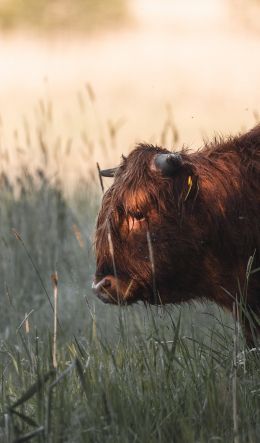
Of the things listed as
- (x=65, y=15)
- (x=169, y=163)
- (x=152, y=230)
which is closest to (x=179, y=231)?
(x=152, y=230)

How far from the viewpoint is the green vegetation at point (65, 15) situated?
729 inches

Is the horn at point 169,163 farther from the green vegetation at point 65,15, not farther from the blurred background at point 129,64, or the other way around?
the green vegetation at point 65,15

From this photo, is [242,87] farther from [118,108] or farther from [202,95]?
[118,108]

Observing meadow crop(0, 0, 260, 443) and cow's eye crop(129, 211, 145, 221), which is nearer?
meadow crop(0, 0, 260, 443)

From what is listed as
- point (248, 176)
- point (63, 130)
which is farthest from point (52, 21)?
point (248, 176)

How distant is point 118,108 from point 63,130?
7.23 feet

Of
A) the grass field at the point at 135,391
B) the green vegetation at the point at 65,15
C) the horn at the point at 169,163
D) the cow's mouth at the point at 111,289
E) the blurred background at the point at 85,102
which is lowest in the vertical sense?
the grass field at the point at 135,391

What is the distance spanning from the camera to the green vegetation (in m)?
18.5

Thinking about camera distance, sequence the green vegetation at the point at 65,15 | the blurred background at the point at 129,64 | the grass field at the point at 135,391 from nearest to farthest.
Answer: the grass field at the point at 135,391 → the blurred background at the point at 129,64 → the green vegetation at the point at 65,15

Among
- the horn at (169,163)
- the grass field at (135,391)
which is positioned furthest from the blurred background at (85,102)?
the grass field at (135,391)

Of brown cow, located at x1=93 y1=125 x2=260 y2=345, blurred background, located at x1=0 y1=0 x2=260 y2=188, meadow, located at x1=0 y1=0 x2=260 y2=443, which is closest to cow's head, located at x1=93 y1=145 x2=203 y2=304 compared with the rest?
brown cow, located at x1=93 y1=125 x2=260 y2=345

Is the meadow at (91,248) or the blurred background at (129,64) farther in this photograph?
the blurred background at (129,64)

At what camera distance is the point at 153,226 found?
536 centimetres

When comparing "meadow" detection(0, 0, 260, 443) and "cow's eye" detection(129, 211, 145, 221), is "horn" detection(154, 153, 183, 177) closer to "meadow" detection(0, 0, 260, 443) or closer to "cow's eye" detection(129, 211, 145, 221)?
"cow's eye" detection(129, 211, 145, 221)
